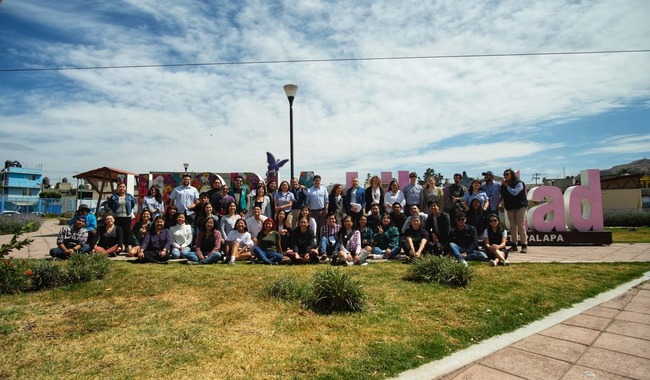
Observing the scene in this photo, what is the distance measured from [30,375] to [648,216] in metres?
25.7

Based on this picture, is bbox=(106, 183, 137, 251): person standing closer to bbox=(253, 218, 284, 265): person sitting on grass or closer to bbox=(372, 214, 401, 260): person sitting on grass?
bbox=(253, 218, 284, 265): person sitting on grass

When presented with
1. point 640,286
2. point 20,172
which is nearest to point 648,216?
point 640,286

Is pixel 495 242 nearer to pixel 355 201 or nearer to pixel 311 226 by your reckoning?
pixel 355 201

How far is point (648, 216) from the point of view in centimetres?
1991

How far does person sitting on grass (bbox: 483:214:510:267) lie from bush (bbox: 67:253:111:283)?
6922mm

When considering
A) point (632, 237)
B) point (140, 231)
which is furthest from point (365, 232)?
point (632, 237)

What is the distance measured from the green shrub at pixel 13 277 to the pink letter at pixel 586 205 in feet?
42.9

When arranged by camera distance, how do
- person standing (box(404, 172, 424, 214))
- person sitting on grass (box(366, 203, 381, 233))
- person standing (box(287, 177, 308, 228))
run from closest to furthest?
person sitting on grass (box(366, 203, 381, 233)) < person standing (box(287, 177, 308, 228)) < person standing (box(404, 172, 424, 214))

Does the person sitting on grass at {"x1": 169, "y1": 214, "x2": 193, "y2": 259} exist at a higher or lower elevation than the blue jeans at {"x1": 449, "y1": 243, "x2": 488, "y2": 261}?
higher

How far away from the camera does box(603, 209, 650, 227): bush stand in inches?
782

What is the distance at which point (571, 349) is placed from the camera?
11.5 ft

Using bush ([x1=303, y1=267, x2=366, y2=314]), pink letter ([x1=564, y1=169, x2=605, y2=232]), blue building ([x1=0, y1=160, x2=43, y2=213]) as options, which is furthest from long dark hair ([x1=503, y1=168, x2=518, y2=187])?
blue building ([x1=0, y1=160, x2=43, y2=213])

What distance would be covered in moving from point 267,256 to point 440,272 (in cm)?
378

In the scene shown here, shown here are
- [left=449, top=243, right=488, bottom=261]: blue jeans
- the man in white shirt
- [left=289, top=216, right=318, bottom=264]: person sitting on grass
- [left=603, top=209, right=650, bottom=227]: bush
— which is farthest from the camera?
[left=603, top=209, right=650, bottom=227]: bush
